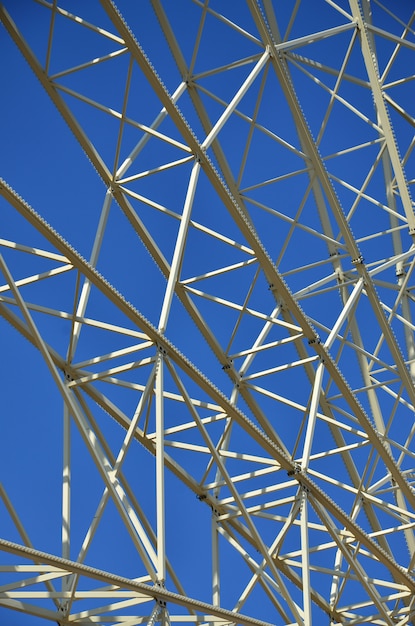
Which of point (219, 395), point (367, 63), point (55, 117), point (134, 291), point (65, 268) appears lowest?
point (219, 395)

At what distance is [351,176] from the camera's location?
142 ft

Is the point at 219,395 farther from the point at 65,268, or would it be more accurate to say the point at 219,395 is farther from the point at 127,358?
the point at 127,358

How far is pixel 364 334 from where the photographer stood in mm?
43562

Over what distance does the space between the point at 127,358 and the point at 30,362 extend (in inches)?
175

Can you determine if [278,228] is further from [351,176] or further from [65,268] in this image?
[65,268]

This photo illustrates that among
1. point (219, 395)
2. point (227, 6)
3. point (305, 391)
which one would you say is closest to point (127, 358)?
point (305, 391)

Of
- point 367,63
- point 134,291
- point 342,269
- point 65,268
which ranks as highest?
point 134,291

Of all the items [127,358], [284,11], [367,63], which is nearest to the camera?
[367,63]

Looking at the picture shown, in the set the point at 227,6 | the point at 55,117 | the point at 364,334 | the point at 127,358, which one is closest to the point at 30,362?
the point at 127,358

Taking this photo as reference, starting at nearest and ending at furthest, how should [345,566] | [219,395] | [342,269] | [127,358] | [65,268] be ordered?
1. [65,268]
2. [219,395]
3. [342,269]
4. [345,566]
5. [127,358]

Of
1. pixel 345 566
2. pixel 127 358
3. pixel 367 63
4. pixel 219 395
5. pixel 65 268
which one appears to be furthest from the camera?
pixel 127 358

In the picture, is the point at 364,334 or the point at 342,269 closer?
the point at 342,269

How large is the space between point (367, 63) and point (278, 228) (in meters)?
17.8

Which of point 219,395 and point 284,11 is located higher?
point 284,11
